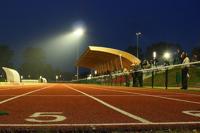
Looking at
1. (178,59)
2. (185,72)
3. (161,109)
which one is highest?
(178,59)

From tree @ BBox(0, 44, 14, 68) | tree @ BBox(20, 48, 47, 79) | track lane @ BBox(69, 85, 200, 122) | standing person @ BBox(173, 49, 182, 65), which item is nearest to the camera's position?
track lane @ BBox(69, 85, 200, 122)

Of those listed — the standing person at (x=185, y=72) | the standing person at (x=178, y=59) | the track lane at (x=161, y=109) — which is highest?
the standing person at (x=178, y=59)

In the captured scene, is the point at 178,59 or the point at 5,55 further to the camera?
the point at 5,55

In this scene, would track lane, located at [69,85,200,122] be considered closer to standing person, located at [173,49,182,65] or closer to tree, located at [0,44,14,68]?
standing person, located at [173,49,182,65]

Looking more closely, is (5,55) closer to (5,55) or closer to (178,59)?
(5,55)

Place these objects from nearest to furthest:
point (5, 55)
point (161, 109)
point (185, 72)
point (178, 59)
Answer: point (161, 109) → point (185, 72) → point (178, 59) → point (5, 55)

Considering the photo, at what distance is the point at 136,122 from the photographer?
207 inches

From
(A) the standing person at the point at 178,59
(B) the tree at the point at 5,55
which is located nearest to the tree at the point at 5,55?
(B) the tree at the point at 5,55

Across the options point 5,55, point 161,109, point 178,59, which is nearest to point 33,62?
point 5,55

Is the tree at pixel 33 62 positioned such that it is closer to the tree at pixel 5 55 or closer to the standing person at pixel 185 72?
the tree at pixel 5 55

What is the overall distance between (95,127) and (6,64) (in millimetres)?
165839

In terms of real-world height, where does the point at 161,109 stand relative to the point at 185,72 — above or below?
below

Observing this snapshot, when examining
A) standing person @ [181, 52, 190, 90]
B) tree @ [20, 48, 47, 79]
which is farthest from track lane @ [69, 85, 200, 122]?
tree @ [20, 48, 47, 79]

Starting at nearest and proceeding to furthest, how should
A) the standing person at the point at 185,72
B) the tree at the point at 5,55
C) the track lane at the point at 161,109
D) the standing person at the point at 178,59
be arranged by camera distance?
the track lane at the point at 161,109 → the standing person at the point at 185,72 → the standing person at the point at 178,59 → the tree at the point at 5,55
